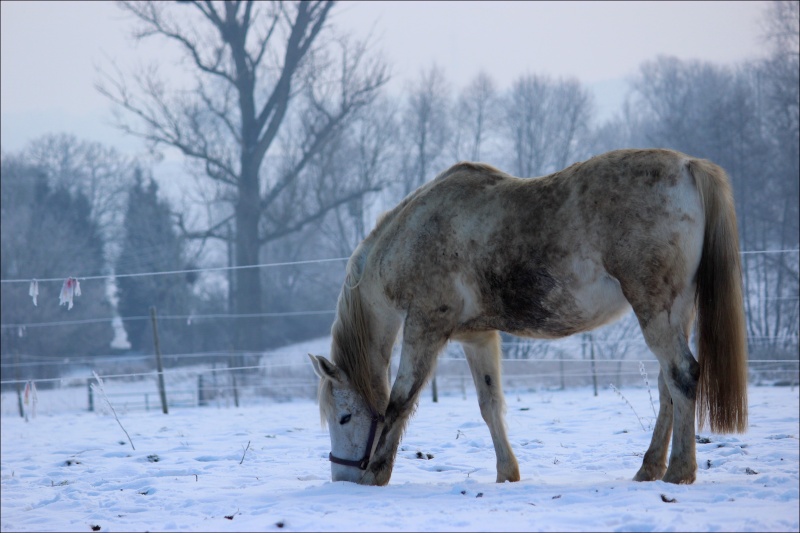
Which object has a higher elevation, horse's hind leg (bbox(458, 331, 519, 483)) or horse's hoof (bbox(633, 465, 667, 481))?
horse's hind leg (bbox(458, 331, 519, 483))

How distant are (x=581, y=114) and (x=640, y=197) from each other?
24.2 m

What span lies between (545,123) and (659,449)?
77.6 feet

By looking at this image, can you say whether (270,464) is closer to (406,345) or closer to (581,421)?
(406,345)

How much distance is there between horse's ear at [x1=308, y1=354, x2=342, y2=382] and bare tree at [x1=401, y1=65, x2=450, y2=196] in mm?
20957

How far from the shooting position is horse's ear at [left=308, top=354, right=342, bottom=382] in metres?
4.31

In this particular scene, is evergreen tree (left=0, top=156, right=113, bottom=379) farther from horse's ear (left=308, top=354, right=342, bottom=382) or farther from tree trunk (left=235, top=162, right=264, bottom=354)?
horse's ear (left=308, top=354, right=342, bottom=382)

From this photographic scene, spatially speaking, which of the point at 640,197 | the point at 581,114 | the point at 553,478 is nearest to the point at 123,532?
the point at 553,478

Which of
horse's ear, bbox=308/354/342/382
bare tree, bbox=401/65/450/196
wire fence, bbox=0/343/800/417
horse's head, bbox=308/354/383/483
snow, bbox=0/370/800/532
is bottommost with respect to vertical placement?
wire fence, bbox=0/343/800/417

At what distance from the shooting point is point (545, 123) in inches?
1038

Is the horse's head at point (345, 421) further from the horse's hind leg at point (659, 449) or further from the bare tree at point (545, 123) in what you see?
the bare tree at point (545, 123)

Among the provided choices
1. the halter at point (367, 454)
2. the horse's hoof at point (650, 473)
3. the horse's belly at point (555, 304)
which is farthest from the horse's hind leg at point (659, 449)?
the halter at point (367, 454)

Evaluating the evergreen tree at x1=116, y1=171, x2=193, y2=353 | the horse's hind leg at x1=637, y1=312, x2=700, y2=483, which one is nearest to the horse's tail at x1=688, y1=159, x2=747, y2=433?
the horse's hind leg at x1=637, y1=312, x2=700, y2=483

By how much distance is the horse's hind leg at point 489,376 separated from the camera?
4.34 meters

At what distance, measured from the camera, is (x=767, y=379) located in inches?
521
